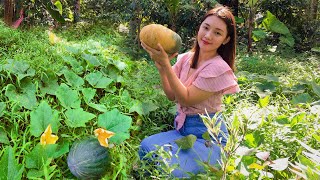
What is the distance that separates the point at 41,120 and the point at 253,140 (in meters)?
1.09

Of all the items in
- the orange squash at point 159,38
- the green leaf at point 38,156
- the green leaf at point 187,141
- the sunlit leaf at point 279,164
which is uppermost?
the orange squash at point 159,38

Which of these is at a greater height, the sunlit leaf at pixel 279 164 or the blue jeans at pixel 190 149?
the sunlit leaf at pixel 279 164

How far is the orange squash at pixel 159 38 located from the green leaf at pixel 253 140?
581 millimetres

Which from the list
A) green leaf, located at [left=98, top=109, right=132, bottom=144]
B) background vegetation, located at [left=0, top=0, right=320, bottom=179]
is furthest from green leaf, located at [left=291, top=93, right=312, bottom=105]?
green leaf, located at [left=98, top=109, right=132, bottom=144]

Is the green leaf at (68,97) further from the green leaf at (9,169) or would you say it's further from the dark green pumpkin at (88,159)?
the green leaf at (9,169)

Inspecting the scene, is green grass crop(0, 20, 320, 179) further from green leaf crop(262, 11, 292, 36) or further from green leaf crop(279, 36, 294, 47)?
green leaf crop(262, 11, 292, 36)

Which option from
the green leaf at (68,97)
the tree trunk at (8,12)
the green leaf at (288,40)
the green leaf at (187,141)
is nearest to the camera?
the green leaf at (187,141)

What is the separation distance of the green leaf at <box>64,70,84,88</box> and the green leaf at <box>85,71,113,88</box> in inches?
3.2

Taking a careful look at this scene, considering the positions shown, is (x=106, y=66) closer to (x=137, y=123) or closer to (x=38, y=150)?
(x=137, y=123)

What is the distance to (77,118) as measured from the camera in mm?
2025

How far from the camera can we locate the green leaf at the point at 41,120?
190 cm

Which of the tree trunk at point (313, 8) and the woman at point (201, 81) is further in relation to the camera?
the tree trunk at point (313, 8)

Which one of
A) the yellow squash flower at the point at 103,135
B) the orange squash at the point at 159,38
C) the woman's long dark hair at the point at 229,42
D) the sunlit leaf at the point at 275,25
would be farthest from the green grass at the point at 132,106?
the sunlit leaf at the point at 275,25

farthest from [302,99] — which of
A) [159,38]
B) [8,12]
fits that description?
[8,12]
